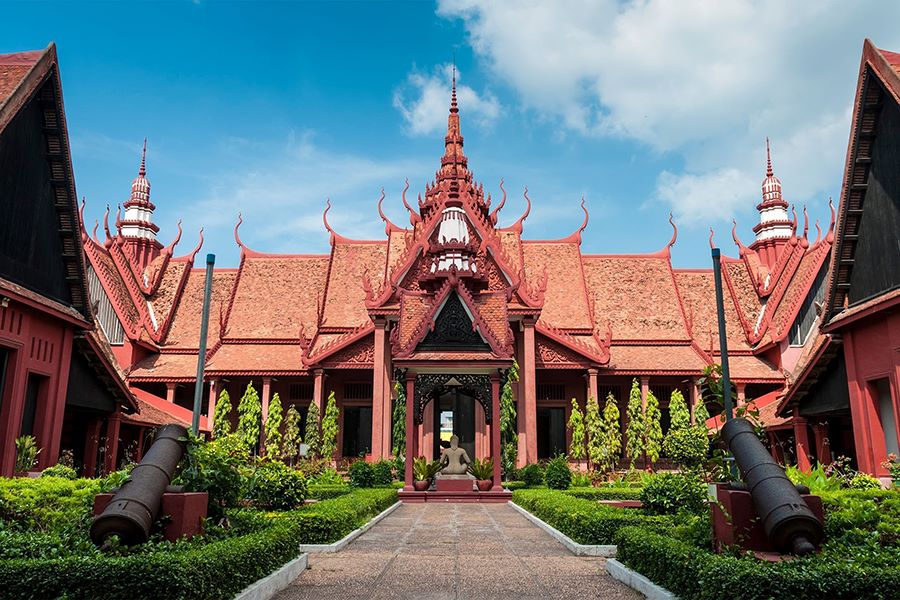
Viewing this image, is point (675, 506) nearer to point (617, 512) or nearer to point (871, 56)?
point (617, 512)

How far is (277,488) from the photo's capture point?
1058 cm

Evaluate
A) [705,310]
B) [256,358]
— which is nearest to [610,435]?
[705,310]

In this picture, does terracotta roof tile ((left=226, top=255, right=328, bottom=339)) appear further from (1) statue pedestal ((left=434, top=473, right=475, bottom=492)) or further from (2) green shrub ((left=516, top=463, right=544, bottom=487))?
(1) statue pedestal ((left=434, top=473, right=475, bottom=492))

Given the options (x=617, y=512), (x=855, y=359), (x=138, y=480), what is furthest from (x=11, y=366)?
(x=855, y=359)

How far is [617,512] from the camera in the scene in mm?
9141

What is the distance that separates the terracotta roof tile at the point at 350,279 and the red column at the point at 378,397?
4025 mm

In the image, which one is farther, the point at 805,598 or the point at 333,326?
the point at 333,326

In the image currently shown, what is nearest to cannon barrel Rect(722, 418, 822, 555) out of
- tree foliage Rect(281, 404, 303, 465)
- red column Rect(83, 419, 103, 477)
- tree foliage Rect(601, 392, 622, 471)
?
red column Rect(83, 419, 103, 477)

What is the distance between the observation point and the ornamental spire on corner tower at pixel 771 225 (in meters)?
35.9

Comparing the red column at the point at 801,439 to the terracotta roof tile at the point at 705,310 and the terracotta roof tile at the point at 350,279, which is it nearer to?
the terracotta roof tile at the point at 705,310

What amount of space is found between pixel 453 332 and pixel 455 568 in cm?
1009

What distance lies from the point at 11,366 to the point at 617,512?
9820 millimetres

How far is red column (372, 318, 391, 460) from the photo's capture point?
72.5 ft

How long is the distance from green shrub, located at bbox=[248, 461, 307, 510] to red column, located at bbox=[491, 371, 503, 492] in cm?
644
